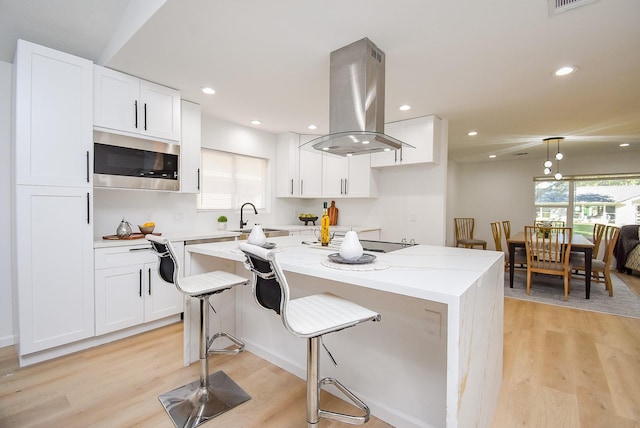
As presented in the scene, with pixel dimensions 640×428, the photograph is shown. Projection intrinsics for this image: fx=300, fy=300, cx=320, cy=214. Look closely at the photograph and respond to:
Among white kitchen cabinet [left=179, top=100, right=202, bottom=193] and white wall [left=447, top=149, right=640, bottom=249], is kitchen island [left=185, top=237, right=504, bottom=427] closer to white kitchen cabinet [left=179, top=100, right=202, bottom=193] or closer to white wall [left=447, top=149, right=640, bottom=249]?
white kitchen cabinet [left=179, top=100, right=202, bottom=193]

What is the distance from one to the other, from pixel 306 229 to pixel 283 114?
5.47 feet

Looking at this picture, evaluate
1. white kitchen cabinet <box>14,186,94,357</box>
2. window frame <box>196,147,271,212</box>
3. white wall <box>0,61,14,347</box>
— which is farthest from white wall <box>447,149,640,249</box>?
white wall <box>0,61,14,347</box>

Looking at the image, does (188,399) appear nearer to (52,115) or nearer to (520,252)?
(52,115)

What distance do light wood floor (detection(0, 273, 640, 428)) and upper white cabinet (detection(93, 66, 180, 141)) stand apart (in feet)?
6.23

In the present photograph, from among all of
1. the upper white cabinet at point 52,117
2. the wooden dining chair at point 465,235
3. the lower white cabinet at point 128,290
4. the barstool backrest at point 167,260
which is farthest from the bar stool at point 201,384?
the wooden dining chair at point 465,235

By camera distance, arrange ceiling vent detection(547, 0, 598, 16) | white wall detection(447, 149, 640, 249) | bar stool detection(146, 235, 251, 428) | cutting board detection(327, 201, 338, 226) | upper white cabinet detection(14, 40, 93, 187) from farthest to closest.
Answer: white wall detection(447, 149, 640, 249) → cutting board detection(327, 201, 338, 226) → upper white cabinet detection(14, 40, 93, 187) → bar stool detection(146, 235, 251, 428) → ceiling vent detection(547, 0, 598, 16)

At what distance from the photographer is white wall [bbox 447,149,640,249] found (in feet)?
20.1

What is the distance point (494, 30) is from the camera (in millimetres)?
1907

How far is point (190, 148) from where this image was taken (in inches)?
130

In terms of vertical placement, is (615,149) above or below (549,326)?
above

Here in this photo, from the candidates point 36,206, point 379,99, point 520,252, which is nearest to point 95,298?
point 36,206

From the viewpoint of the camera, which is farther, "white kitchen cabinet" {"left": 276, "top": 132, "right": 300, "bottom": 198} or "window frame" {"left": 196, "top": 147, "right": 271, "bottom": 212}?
"white kitchen cabinet" {"left": 276, "top": 132, "right": 300, "bottom": 198}

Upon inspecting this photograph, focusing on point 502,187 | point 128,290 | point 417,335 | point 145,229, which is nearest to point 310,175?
point 145,229

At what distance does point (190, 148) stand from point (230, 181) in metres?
0.97
